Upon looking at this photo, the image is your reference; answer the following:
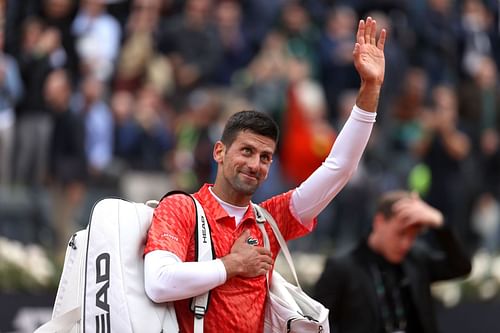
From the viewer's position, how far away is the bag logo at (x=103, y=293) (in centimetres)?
531

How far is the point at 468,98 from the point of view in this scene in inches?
675

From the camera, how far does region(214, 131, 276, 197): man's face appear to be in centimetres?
550

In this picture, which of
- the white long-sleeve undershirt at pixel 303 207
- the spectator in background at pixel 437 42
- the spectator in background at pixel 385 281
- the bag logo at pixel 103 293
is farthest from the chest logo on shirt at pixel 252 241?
the spectator in background at pixel 437 42

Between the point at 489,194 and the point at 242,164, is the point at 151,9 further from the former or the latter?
the point at 242,164

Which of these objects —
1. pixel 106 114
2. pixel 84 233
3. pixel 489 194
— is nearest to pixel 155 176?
pixel 106 114

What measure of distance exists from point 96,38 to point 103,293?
9.75 metres

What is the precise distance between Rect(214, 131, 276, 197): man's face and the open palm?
0.54 m

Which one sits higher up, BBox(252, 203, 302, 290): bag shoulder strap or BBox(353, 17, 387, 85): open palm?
BBox(353, 17, 387, 85): open palm

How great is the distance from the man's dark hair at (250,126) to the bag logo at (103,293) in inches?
31.1

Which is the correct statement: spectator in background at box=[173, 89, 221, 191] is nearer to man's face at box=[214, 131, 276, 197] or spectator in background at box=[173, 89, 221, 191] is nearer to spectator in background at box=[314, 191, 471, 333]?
spectator in background at box=[314, 191, 471, 333]

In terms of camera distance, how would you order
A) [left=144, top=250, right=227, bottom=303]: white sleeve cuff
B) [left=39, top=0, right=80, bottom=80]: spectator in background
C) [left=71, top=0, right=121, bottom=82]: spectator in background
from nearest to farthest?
[left=144, top=250, right=227, bottom=303]: white sleeve cuff < [left=39, top=0, right=80, bottom=80]: spectator in background < [left=71, top=0, right=121, bottom=82]: spectator in background

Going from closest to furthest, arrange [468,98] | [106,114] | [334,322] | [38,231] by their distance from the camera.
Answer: [334,322] → [38,231] → [106,114] → [468,98]

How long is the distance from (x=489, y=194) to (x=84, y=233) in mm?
10720

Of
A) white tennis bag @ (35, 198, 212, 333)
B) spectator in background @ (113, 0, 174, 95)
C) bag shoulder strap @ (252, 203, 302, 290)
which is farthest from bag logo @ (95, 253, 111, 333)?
spectator in background @ (113, 0, 174, 95)
